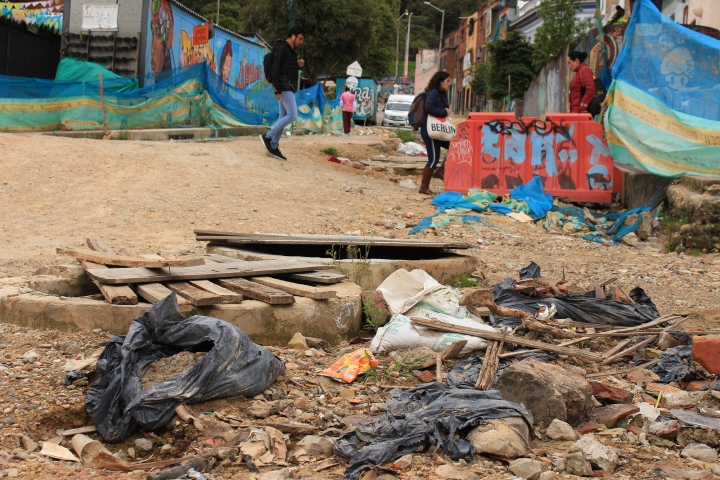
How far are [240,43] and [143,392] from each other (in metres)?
22.5

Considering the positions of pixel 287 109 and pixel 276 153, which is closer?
pixel 287 109

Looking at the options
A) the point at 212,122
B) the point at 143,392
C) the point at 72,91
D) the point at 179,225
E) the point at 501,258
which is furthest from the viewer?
the point at 212,122

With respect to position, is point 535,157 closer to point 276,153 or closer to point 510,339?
point 276,153

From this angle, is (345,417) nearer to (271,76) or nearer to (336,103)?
(271,76)

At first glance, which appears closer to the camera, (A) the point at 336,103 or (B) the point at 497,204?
(B) the point at 497,204

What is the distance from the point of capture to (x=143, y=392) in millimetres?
3191

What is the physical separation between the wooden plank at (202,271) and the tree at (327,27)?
3305 centimetres

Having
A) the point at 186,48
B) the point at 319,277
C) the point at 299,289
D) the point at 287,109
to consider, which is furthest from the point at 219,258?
the point at 186,48

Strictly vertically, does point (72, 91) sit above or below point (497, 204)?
above

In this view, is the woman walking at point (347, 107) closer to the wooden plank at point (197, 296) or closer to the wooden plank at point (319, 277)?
the wooden plank at point (319, 277)

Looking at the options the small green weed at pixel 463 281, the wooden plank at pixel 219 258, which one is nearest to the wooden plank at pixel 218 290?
the wooden plank at pixel 219 258

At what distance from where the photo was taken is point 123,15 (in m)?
17.6

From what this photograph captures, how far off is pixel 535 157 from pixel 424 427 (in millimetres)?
7432

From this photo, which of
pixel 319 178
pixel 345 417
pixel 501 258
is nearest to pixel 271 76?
pixel 319 178
